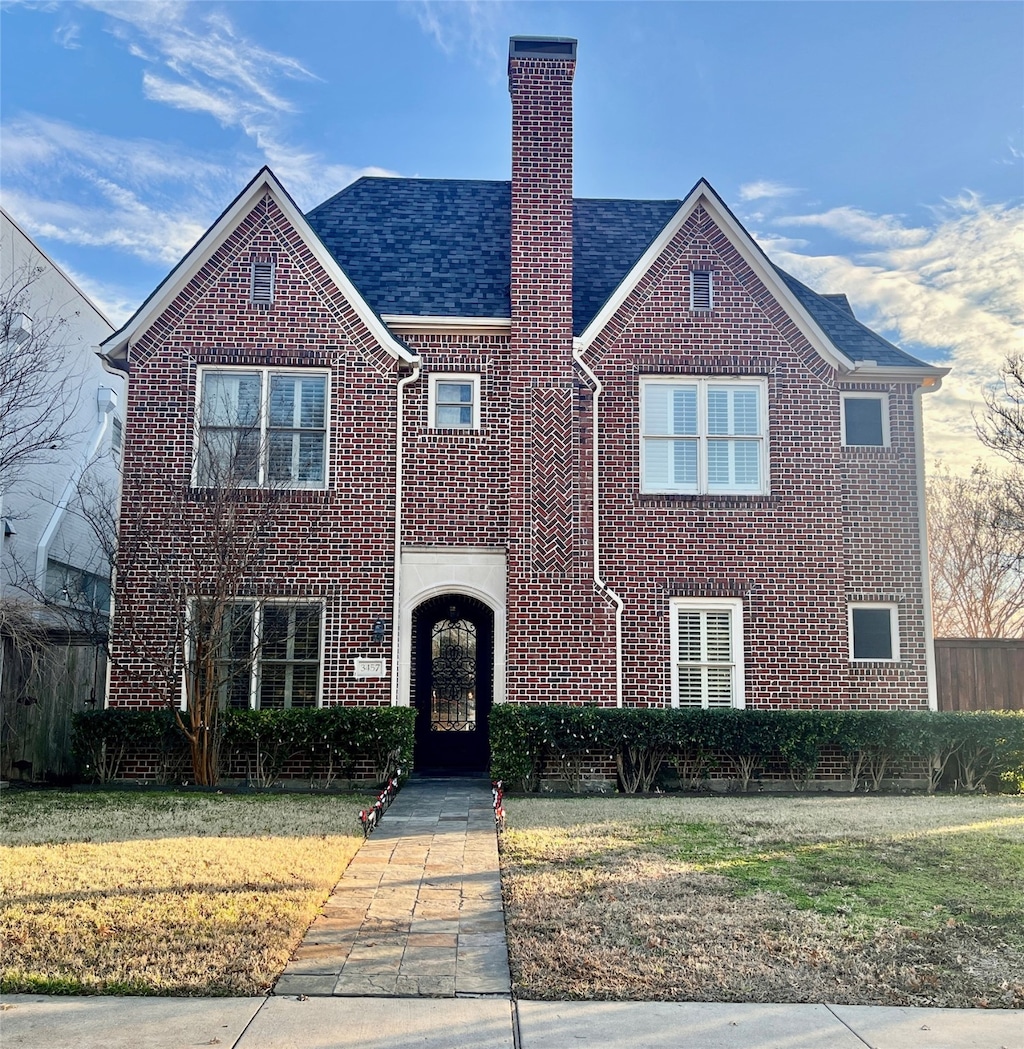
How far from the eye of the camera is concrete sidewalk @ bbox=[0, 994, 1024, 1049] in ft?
14.9

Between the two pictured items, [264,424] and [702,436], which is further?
[702,436]

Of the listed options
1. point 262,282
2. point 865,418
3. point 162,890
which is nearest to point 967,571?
point 865,418

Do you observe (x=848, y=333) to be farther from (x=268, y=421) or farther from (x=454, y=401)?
(x=268, y=421)

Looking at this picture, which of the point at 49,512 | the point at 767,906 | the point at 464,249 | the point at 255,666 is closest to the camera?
the point at 767,906

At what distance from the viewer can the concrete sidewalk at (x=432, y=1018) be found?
4.55 m

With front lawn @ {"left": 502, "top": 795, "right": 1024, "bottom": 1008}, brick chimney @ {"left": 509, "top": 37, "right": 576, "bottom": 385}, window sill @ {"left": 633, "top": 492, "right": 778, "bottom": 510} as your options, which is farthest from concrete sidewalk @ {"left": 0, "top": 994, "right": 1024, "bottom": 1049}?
brick chimney @ {"left": 509, "top": 37, "right": 576, "bottom": 385}

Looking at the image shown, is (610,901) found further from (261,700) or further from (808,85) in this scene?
(808,85)

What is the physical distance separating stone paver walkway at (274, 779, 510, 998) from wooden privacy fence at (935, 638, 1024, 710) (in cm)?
998

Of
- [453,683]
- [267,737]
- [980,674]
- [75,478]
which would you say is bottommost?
[267,737]

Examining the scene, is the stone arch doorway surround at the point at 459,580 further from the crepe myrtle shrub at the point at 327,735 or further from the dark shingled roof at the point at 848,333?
the dark shingled roof at the point at 848,333

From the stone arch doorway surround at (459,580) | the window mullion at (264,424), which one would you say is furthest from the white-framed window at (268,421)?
the stone arch doorway surround at (459,580)

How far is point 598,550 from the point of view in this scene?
14891 millimetres

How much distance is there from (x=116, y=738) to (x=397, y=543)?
4682 mm

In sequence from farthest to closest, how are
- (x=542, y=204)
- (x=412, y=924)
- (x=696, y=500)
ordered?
(x=542, y=204)
(x=696, y=500)
(x=412, y=924)
